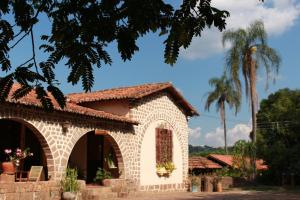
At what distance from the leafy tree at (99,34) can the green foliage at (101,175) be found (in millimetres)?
13093

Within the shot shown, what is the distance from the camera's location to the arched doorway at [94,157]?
16.3 m

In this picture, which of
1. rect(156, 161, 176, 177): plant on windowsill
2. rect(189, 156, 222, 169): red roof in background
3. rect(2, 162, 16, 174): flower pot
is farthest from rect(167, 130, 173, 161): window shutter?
rect(2, 162, 16, 174): flower pot

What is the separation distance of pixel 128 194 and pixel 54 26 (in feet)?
44.5

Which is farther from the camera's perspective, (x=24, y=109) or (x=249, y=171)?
(x=249, y=171)

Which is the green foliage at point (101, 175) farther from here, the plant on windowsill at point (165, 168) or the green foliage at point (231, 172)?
the green foliage at point (231, 172)

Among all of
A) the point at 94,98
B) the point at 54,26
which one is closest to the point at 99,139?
the point at 94,98

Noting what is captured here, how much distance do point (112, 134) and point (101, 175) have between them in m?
1.40

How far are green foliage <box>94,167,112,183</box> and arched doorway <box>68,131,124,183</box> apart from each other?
0.57 meters

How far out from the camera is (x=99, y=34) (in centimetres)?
268

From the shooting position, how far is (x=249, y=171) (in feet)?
82.8

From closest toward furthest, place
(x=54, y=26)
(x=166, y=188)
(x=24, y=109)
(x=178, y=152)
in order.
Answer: (x=54, y=26) → (x=24, y=109) → (x=166, y=188) → (x=178, y=152)

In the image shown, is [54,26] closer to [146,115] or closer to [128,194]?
[128,194]

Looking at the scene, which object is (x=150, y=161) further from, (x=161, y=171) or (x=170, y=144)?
(x=170, y=144)

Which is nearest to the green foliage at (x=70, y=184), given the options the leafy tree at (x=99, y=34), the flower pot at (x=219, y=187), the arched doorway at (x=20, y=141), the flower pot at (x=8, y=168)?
the arched doorway at (x=20, y=141)
